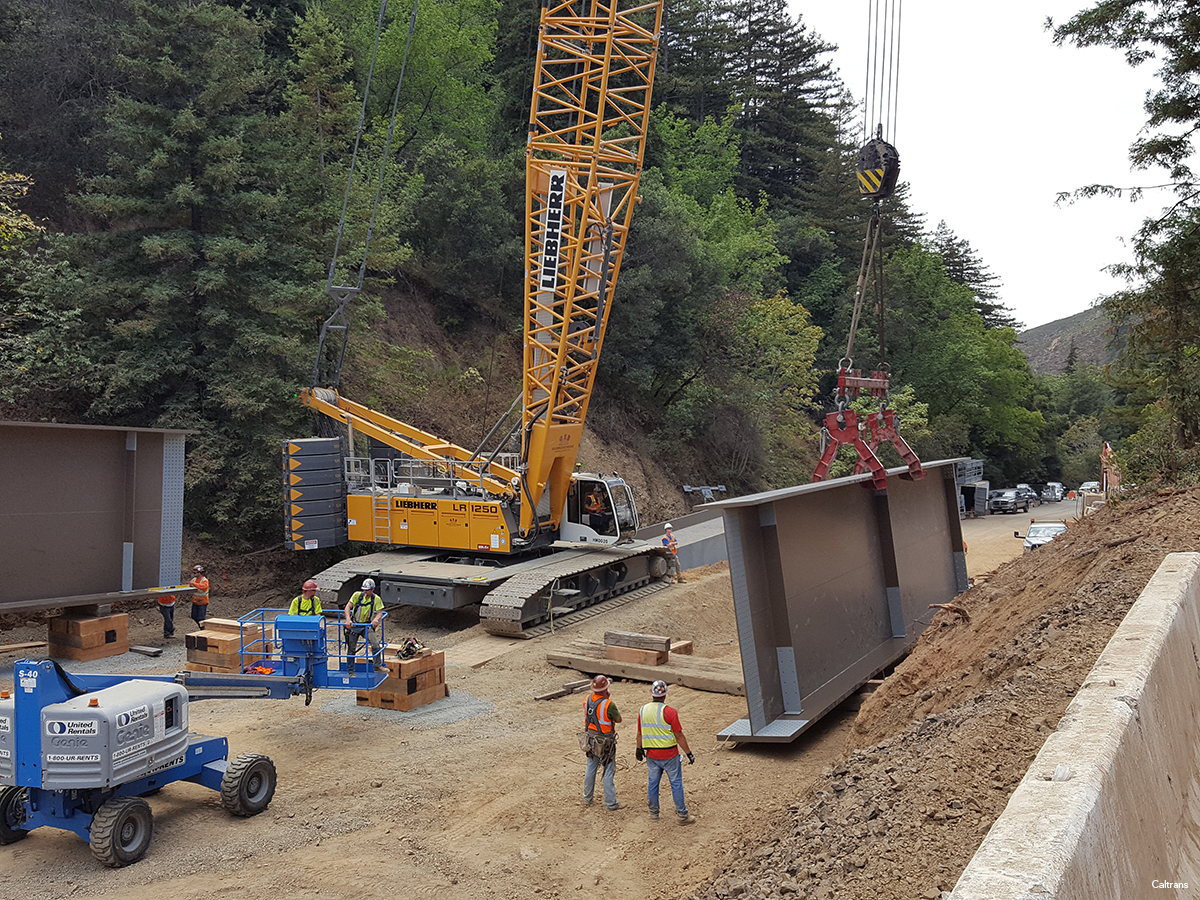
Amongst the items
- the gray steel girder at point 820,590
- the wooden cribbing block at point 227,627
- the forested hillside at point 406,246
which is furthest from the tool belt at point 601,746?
the forested hillside at point 406,246

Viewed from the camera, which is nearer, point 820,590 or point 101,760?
point 101,760

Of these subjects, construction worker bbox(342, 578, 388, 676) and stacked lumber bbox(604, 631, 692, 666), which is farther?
stacked lumber bbox(604, 631, 692, 666)

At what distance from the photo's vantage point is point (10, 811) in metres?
7.80

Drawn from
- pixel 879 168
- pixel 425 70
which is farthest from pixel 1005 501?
pixel 879 168

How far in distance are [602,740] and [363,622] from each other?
144 inches

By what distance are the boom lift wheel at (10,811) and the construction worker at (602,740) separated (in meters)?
4.86

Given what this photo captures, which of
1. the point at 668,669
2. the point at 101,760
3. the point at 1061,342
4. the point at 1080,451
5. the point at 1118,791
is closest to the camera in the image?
the point at 1118,791

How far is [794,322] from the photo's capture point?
37.6 metres

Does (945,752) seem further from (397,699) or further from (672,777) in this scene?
(397,699)

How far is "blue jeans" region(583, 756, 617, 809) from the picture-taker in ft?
27.8

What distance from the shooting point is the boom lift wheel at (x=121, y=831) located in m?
7.34

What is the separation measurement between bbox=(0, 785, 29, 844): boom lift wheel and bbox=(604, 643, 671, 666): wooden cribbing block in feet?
26.0

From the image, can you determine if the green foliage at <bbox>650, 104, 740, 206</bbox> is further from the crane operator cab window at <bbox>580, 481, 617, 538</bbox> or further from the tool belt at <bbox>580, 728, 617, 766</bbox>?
the tool belt at <bbox>580, 728, 617, 766</bbox>

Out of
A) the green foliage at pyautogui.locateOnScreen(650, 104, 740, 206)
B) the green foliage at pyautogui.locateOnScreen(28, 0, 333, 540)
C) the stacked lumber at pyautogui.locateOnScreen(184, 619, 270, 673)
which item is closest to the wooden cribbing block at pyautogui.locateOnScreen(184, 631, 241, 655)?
the stacked lumber at pyautogui.locateOnScreen(184, 619, 270, 673)
